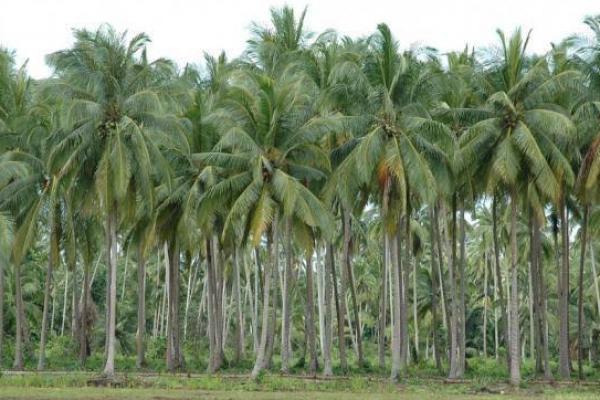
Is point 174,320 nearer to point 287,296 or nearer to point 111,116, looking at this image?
point 287,296

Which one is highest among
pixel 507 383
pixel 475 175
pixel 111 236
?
pixel 475 175

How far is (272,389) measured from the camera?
26.4m

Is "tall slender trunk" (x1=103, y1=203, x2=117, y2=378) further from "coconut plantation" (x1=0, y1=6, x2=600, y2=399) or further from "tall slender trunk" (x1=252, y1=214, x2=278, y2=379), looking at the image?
"tall slender trunk" (x1=252, y1=214, x2=278, y2=379)

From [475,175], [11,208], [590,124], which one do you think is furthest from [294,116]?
[11,208]

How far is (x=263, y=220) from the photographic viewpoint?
2939cm

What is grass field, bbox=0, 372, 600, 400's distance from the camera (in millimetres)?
23092

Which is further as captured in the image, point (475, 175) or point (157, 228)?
point (157, 228)

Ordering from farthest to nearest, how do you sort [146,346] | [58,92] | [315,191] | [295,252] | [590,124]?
[295,252]
[146,346]
[315,191]
[590,124]
[58,92]

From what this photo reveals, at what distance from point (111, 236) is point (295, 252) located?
26.6 m

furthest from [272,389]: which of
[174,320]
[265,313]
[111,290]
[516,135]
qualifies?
[174,320]

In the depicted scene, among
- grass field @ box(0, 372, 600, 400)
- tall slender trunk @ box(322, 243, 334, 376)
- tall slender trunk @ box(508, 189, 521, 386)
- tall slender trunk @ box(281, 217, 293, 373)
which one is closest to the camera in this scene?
grass field @ box(0, 372, 600, 400)

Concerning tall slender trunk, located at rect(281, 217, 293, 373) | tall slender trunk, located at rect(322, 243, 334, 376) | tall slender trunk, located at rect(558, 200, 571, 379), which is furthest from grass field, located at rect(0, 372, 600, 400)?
tall slender trunk, located at rect(558, 200, 571, 379)

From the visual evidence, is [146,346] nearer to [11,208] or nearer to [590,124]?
[11,208]

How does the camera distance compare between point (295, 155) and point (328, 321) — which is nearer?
point (295, 155)
